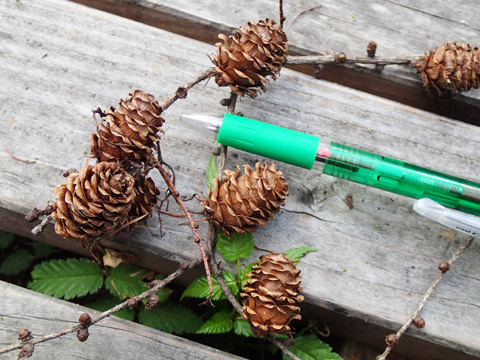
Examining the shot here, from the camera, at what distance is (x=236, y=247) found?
1.08m

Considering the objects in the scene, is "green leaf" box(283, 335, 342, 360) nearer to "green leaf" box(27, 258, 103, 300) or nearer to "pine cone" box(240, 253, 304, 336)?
"pine cone" box(240, 253, 304, 336)

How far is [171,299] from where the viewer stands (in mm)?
1425

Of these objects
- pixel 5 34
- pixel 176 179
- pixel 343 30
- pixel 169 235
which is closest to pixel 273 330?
pixel 169 235

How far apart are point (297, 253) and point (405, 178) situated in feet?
1.20

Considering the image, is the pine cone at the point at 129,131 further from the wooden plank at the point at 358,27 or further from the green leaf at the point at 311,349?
the green leaf at the point at 311,349

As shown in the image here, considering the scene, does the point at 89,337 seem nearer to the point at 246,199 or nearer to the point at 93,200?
the point at 93,200

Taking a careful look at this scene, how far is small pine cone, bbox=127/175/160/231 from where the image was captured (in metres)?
1.00

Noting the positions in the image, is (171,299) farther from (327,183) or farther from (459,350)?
(459,350)

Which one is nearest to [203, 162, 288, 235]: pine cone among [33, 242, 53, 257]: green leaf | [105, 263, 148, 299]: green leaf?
[105, 263, 148, 299]: green leaf

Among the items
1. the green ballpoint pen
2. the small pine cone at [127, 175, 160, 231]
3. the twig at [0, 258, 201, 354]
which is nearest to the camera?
the twig at [0, 258, 201, 354]

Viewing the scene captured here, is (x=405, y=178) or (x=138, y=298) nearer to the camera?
(x=138, y=298)

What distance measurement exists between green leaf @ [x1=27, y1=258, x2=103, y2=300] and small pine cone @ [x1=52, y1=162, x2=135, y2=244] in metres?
0.39

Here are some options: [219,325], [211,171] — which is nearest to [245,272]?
[219,325]

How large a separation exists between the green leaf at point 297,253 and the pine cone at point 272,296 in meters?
0.08
